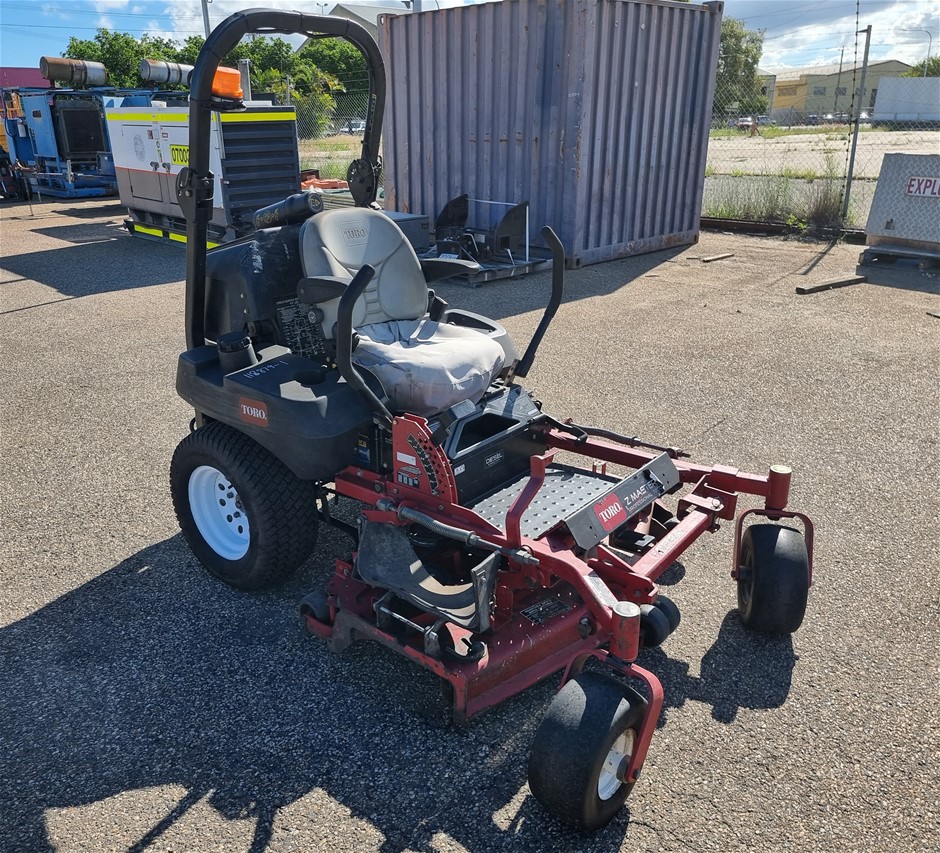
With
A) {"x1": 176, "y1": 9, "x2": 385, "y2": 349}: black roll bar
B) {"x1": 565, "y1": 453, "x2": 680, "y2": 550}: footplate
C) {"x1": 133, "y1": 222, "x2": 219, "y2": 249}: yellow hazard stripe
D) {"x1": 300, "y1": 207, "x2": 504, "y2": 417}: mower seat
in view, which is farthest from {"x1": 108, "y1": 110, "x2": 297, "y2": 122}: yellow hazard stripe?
{"x1": 565, "y1": 453, "x2": 680, "y2": 550}: footplate

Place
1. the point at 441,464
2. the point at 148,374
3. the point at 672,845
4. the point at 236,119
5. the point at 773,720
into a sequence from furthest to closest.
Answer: the point at 236,119 < the point at 148,374 < the point at 441,464 < the point at 773,720 < the point at 672,845

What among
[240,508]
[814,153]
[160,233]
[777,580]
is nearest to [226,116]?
A: [160,233]

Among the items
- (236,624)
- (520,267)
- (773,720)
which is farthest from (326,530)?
(520,267)

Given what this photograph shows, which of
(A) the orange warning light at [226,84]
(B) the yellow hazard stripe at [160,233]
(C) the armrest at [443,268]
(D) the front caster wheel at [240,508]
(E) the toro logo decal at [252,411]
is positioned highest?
(A) the orange warning light at [226,84]

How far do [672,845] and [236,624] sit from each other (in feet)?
6.22

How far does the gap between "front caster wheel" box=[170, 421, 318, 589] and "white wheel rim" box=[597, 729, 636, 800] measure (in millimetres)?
1614

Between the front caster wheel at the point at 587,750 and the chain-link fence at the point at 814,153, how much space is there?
9.98m

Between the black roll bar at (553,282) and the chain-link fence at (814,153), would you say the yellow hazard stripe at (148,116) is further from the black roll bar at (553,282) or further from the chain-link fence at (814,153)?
the black roll bar at (553,282)

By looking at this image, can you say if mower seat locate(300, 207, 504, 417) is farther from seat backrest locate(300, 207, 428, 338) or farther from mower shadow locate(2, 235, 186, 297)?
mower shadow locate(2, 235, 186, 297)

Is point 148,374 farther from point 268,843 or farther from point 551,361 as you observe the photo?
point 268,843

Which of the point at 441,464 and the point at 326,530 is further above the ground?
the point at 441,464

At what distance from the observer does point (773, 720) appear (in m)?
2.83

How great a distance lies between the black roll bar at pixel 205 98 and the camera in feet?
10.6

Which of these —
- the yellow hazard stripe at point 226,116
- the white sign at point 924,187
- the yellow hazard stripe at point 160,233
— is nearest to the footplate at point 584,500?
the white sign at point 924,187
